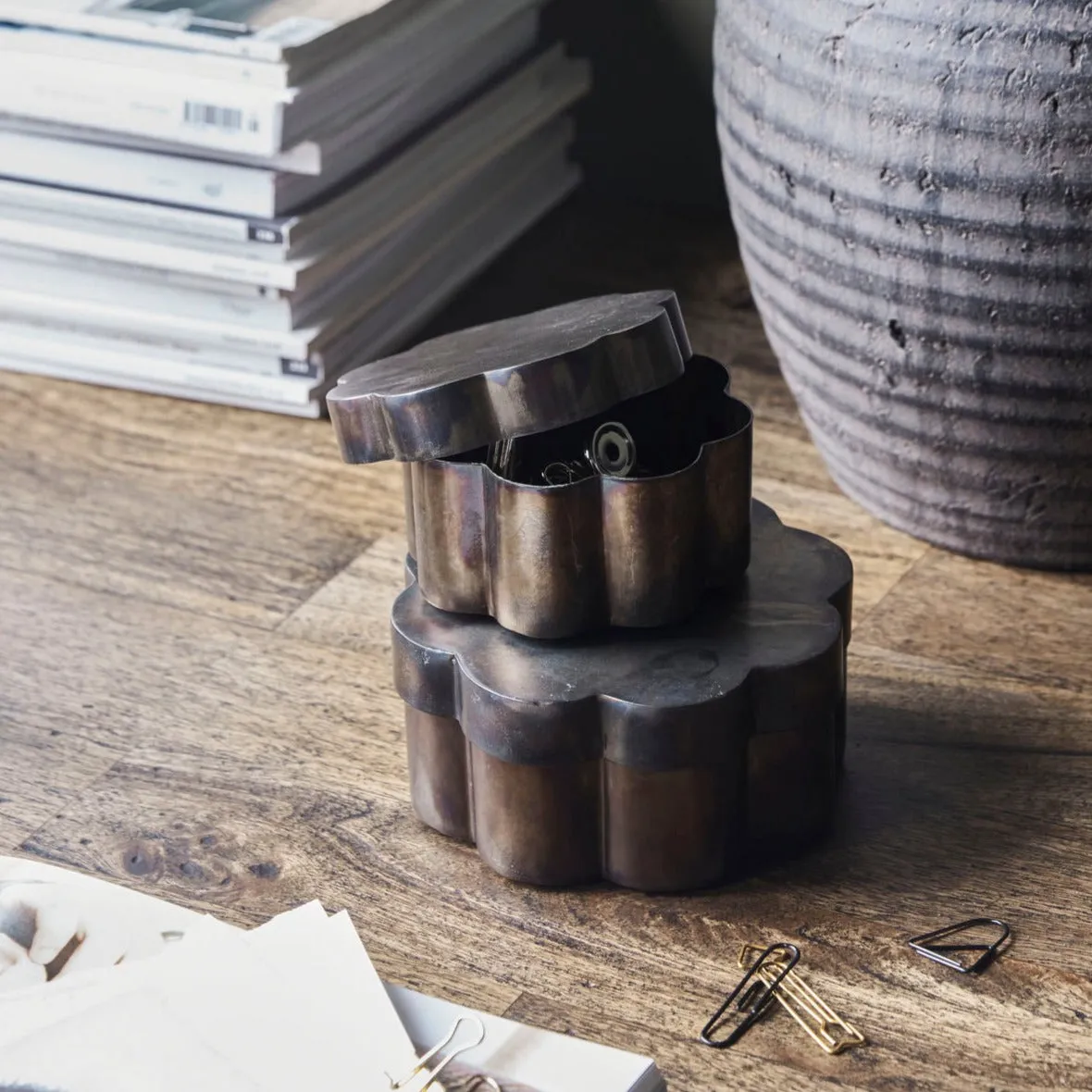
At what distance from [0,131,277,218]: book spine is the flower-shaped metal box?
0.37 m

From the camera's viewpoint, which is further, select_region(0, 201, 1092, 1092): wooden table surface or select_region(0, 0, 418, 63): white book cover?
select_region(0, 0, 418, 63): white book cover

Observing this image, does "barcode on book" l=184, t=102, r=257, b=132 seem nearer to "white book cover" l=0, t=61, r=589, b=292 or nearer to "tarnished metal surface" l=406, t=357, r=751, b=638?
"white book cover" l=0, t=61, r=589, b=292

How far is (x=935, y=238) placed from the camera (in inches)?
34.3

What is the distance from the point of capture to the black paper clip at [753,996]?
2.28ft

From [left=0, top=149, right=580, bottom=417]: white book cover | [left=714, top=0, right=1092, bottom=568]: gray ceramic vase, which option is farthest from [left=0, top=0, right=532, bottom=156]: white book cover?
[left=714, top=0, right=1092, bottom=568]: gray ceramic vase

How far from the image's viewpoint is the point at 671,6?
1.45 metres

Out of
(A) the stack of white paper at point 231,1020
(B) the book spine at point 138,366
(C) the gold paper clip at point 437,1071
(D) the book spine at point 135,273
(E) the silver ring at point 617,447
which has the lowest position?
(C) the gold paper clip at point 437,1071

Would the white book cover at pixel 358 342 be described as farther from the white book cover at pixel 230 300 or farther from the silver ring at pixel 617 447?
the silver ring at pixel 617 447

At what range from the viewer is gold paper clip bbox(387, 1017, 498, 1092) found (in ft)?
2.15

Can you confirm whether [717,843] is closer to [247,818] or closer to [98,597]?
[247,818]

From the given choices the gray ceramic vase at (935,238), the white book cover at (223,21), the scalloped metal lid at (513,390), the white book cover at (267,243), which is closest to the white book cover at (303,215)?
the white book cover at (267,243)

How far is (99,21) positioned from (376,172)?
8.1 inches

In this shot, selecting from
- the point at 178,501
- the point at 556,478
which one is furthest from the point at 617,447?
the point at 178,501

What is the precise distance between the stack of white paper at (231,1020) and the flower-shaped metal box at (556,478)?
0.17 meters
